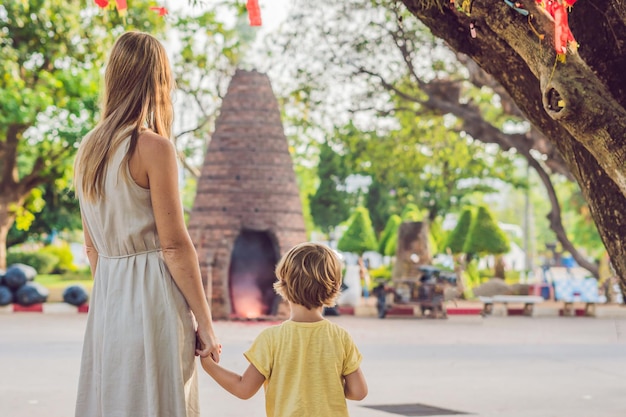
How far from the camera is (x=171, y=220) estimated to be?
3467mm

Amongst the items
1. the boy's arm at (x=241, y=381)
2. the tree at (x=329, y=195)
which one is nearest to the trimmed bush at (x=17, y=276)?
the boy's arm at (x=241, y=381)

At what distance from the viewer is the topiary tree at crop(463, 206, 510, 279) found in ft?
105

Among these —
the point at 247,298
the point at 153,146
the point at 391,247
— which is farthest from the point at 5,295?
the point at 153,146

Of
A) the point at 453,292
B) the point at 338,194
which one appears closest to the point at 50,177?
the point at 453,292

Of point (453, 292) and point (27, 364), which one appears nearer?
point (27, 364)

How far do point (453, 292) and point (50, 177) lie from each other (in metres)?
11.1

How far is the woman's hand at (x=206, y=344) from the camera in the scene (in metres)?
3.52

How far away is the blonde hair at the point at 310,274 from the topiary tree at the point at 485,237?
28.6m

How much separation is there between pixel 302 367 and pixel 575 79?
2.27 m

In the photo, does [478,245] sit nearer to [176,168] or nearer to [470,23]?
[470,23]

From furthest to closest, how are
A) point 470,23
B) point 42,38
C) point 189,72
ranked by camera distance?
1. point 189,72
2. point 42,38
3. point 470,23

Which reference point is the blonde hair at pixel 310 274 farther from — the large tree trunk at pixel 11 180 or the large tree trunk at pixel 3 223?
the large tree trunk at pixel 3 223

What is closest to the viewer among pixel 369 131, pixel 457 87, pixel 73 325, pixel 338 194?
pixel 73 325

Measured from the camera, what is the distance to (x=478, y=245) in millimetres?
32125
